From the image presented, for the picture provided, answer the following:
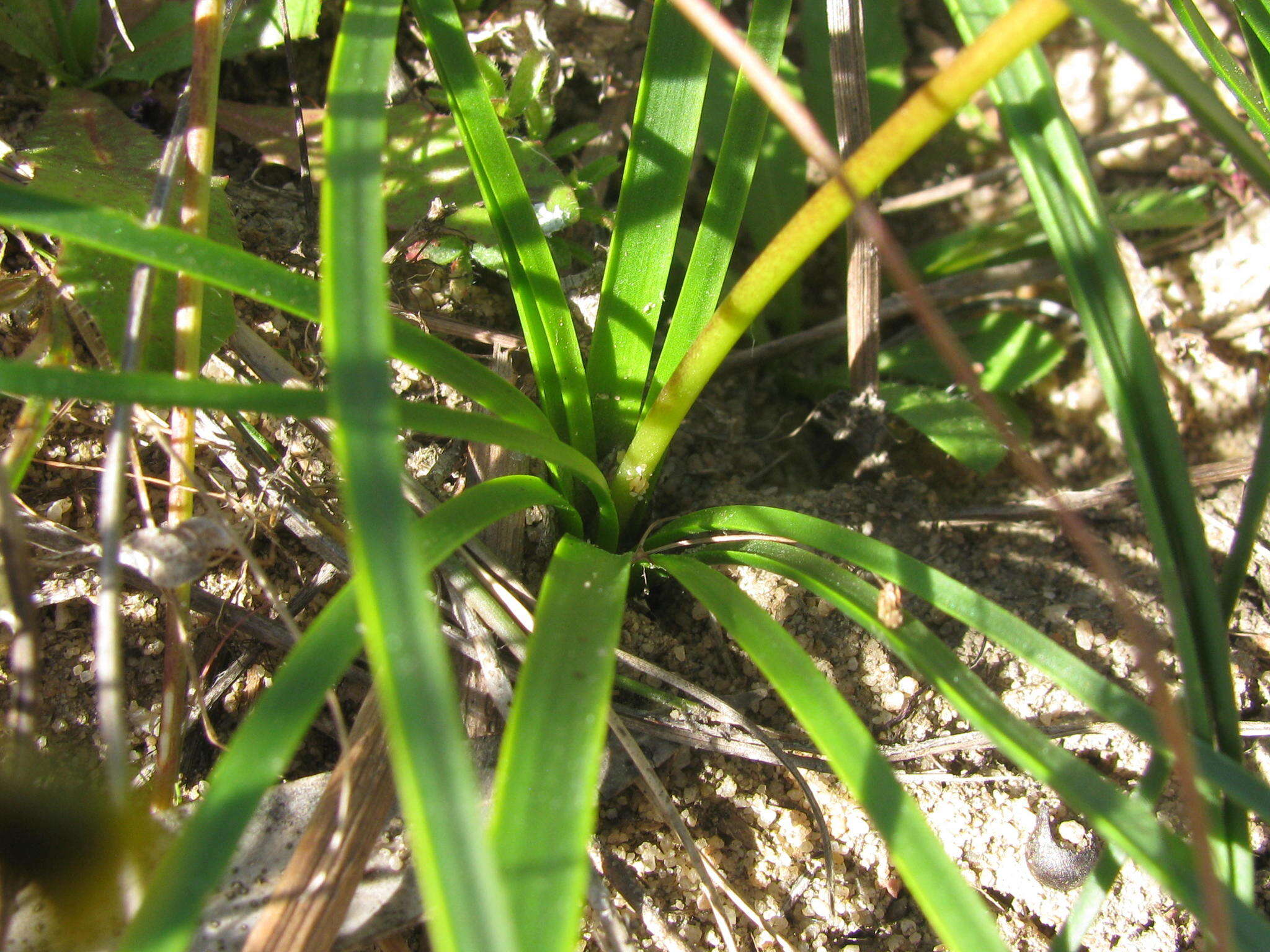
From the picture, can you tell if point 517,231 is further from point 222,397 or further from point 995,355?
point 995,355

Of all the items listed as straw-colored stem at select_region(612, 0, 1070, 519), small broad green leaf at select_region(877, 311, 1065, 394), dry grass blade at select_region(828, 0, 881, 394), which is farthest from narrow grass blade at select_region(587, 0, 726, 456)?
small broad green leaf at select_region(877, 311, 1065, 394)

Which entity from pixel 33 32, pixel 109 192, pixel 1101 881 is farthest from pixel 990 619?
pixel 33 32

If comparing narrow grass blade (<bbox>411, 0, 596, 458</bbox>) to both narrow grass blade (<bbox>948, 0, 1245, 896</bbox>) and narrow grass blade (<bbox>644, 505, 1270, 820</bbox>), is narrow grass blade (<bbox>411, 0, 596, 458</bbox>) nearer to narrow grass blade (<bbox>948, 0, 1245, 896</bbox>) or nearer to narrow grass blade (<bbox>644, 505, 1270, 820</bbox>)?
narrow grass blade (<bbox>644, 505, 1270, 820</bbox>)

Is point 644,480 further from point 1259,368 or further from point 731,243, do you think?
point 1259,368

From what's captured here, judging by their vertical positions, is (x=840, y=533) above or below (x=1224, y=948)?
above

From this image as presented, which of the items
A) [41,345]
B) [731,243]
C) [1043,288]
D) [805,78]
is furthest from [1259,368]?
[41,345]

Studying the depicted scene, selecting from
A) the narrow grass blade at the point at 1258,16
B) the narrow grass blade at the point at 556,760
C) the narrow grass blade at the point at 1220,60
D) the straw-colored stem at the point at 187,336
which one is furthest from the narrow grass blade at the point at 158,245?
the narrow grass blade at the point at 1258,16
